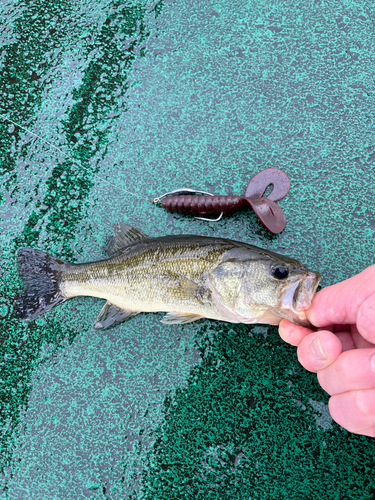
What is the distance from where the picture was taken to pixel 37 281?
2279mm

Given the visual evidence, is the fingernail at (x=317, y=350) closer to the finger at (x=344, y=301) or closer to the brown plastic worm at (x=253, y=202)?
the finger at (x=344, y=301)

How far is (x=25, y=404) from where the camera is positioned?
7.76 ft

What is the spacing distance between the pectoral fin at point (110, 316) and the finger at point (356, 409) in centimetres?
132

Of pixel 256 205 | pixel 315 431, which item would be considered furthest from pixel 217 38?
pixel 315 431

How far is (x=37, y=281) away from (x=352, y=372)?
6.87ft

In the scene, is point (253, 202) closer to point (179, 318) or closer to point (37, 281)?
point (179, 318)

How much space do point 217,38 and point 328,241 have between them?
1.80 metres

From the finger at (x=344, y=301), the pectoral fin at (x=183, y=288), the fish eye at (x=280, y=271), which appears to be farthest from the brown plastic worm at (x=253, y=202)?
the finger at (x=344, y=301)

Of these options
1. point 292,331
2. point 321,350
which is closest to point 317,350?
point 321,350

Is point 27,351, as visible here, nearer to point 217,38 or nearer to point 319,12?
point 217,38

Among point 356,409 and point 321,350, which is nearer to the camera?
point 356,409

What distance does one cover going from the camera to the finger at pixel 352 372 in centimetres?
134

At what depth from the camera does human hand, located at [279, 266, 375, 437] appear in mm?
1367

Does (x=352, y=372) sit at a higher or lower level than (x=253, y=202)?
lower
